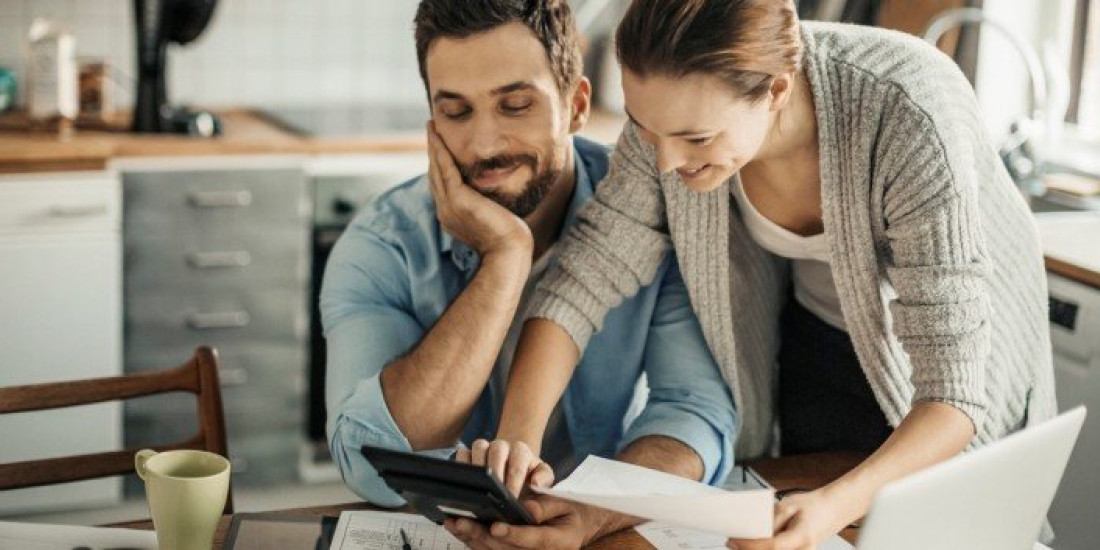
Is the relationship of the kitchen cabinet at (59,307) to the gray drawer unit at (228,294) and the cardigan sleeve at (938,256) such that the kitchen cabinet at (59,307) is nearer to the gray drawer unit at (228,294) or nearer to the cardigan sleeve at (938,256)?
the gray drawer unit at (228,294)

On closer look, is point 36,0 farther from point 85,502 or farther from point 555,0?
point 555,0

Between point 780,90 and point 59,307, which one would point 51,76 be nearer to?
point 59,307

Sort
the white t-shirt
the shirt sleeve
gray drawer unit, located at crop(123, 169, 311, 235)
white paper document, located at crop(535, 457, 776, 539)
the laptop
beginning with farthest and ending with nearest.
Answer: gray drawer unit, located at crop(123, 169, 311, 235) < the white t-shirt < the shirt sleeve < white paper document, located at crop(535, 457, 776, 539) < the laptop

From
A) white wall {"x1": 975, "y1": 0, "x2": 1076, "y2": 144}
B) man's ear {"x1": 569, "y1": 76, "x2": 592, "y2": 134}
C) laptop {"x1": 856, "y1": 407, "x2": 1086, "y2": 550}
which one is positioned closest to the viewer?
laptop {"x1": 856, "y1": 407, "x2": 1086, "y2": 550}

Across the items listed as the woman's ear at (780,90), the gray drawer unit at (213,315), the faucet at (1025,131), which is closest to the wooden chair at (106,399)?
the woman's ear at (780,90)

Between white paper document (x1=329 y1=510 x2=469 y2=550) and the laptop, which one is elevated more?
the laptop

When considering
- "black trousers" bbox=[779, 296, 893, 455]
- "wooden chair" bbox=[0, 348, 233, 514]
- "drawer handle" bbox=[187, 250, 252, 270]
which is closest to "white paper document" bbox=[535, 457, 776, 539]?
"wooden chair" bbox=[0, 348, 233, 514]

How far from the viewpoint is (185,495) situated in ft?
4.20

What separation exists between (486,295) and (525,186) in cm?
17

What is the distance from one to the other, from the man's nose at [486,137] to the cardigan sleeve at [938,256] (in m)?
0.49

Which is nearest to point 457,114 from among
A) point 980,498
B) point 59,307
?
point 980,498

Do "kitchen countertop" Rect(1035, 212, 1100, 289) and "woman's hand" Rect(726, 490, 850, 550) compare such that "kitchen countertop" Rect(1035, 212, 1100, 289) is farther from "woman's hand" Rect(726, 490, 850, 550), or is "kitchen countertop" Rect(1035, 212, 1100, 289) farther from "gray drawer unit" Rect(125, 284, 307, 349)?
"gray drawer unit" Rect(125, 284, 307, 349)

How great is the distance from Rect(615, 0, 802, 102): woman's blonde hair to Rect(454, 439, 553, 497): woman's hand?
43 centimetres

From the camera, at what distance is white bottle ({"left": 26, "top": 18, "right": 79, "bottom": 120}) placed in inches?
125
